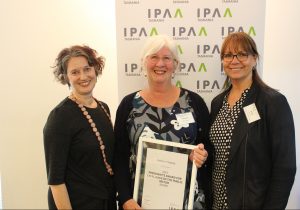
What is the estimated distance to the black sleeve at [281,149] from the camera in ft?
4.86

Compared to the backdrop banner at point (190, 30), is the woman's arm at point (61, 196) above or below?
below

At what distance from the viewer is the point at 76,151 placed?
1.63 meters

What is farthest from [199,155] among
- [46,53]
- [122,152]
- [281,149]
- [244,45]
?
[46,53]

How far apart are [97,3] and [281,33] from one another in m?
1.94

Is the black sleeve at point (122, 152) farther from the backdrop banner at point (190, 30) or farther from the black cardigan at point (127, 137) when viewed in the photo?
the backdrop banner at point (190, 30)

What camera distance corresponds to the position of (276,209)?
1.54 metres

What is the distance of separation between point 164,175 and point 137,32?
44.3 inches

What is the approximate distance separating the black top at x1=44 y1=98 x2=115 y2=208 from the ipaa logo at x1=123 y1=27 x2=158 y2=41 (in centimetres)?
69

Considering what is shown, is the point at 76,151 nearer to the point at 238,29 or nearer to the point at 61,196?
the point at 61,196

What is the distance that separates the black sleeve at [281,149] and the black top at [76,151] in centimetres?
97

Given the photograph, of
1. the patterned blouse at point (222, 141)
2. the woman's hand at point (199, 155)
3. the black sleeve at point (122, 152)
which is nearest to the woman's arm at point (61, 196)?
the black sleeve at point (122, 152)

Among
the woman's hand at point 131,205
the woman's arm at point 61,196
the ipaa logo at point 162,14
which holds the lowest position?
the woman's hand at point 131,205

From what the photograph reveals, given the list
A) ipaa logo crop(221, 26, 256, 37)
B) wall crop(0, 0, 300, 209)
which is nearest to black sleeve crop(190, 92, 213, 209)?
ipaa logo crop(221, 26, 256, 37)

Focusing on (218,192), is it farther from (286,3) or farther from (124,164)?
(286,3)
